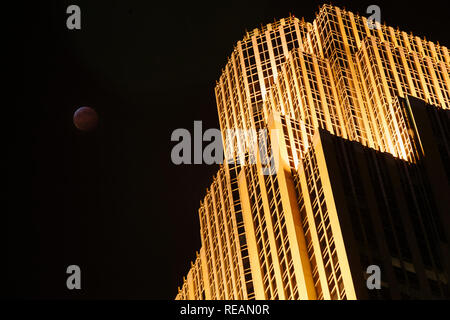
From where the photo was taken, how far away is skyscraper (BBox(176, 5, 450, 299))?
10750cm

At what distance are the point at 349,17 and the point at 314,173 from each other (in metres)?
41.9

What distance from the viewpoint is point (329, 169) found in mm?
112312

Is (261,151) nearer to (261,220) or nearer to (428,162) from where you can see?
(261,220)

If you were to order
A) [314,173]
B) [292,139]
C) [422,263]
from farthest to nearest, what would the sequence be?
[292,139]
[314,173]
[422,263]

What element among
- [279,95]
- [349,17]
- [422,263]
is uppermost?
[349,17]

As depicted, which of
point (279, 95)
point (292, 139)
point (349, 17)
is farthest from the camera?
point (349, 17)

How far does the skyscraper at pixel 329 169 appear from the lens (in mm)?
107500

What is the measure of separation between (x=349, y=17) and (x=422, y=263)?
2101 inches

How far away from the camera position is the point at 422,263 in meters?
107
